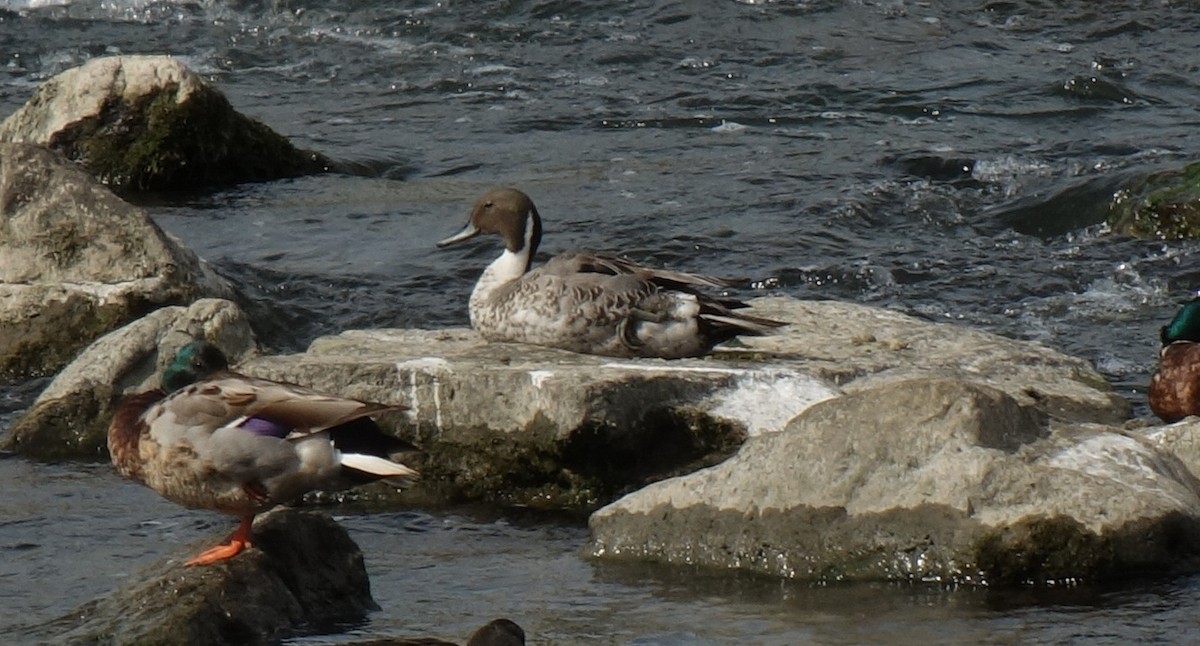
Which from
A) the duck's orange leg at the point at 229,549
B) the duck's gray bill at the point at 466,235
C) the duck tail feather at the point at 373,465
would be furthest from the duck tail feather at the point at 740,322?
the duck's orange leg at the point at 229,549

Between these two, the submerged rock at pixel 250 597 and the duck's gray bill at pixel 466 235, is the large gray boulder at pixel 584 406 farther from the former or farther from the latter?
the duck's gray bill at pixel 466 235

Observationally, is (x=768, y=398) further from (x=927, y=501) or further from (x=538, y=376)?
(x=927, y=501)

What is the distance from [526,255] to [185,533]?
82.9 inches

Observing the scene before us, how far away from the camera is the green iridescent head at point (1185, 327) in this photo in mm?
7711

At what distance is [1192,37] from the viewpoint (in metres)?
14.9

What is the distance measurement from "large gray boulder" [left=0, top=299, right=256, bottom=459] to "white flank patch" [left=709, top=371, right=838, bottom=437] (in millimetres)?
2204

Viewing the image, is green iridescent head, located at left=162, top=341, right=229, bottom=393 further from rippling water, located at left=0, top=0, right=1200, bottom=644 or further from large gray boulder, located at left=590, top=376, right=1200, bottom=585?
large gray boulder, located at left=590, top=376, right=1200, bottom=585

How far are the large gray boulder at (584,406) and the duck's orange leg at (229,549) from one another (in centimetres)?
136

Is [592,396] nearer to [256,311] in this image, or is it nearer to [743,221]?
[256,311]

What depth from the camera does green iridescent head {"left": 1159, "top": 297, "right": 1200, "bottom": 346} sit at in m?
7.71

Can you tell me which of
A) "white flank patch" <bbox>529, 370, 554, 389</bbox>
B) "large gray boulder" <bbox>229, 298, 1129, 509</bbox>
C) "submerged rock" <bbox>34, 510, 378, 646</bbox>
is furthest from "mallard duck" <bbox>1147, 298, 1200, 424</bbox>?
"submerged rock" <bbox>34, 510, 378, 646</bbox>

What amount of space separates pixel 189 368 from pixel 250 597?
0.96 meters

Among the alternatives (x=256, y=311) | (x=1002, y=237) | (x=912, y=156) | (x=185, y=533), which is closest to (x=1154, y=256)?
(x=1002, y=237)

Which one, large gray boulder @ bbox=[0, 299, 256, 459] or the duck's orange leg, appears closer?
the duck's orange leg
